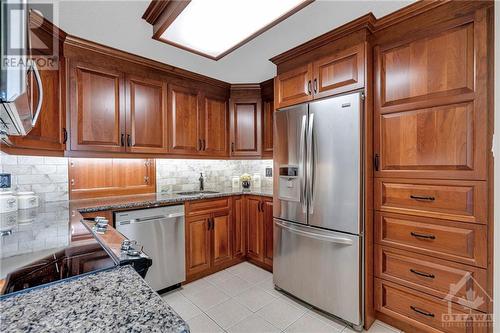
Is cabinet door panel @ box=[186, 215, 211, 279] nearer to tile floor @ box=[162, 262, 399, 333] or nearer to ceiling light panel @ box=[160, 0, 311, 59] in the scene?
tile floor @ box=[162, 262, 399, 333]

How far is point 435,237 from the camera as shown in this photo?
1593 mm

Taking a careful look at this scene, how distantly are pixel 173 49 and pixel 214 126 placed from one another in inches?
42.9

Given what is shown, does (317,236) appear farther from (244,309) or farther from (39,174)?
(39,174)

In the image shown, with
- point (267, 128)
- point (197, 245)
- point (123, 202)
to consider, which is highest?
point (267, 128)

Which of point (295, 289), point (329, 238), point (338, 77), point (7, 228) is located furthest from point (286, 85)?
point (7, 228)

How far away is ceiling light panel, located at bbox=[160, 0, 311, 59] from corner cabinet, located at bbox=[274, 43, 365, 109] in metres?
0.66

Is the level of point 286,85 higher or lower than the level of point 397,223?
higher

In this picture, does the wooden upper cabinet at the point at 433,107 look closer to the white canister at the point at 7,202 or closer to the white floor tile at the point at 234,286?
the white floor tile at the point at 234,286

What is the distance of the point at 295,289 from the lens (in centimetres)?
215

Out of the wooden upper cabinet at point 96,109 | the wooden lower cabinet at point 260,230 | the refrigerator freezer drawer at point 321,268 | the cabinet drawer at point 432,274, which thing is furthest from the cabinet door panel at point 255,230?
the wooden upper cabinet at point 96,109

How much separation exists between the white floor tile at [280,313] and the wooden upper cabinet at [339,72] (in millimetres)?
1866

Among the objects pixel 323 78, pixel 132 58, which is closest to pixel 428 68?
pixel 323 78

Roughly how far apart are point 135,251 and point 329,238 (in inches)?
60.3

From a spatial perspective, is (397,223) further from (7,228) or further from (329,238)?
(7,228)
